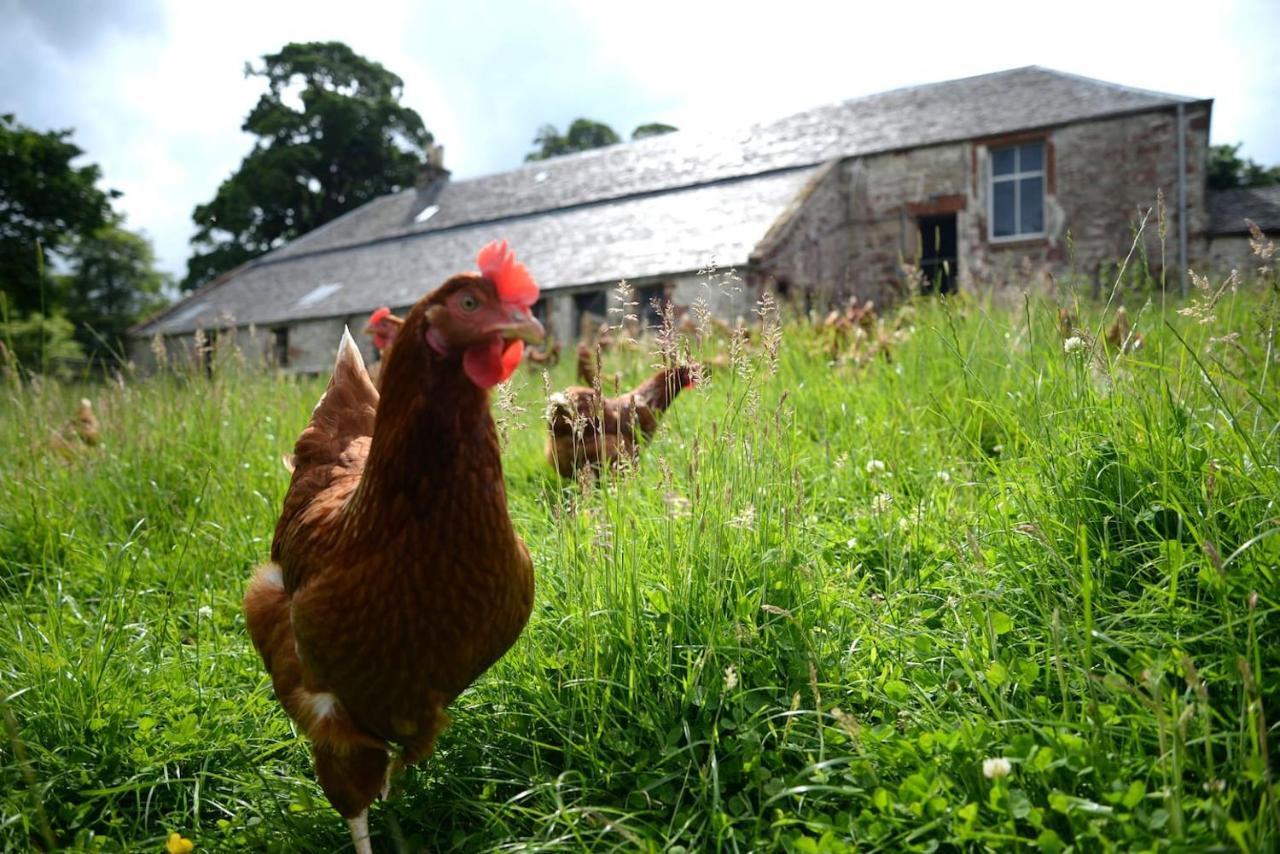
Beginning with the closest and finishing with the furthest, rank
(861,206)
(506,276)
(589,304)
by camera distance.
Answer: (506,276) < (589,304) < (861,206)

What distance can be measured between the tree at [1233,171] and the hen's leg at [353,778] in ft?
137

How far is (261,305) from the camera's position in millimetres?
25797

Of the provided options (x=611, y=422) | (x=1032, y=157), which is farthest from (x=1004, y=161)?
(x=611, y=422)

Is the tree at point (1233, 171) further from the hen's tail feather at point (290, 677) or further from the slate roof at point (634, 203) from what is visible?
the hen's tail feather at point (290, 677)

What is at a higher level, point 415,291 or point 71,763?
point 415,291

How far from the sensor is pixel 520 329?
5.07 feet

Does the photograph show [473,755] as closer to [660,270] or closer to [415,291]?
[660,270]

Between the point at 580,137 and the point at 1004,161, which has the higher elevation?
the point at 580,137

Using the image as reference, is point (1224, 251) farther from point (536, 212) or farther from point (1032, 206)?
point (536, 212)

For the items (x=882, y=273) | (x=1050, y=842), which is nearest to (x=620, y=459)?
(x=1050, y=842)

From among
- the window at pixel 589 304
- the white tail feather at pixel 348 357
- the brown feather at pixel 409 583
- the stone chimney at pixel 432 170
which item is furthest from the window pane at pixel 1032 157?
the stone chimney at pixel 432 170

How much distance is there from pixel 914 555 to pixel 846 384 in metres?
2.44

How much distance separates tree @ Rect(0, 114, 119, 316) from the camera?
Answer: 25.9 meters

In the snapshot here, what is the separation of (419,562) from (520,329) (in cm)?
61
